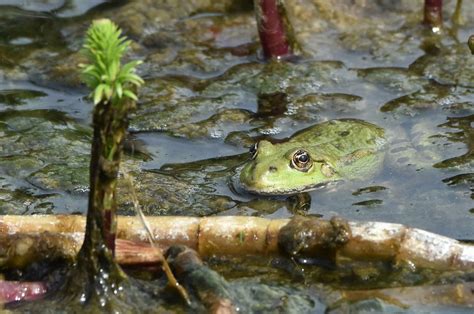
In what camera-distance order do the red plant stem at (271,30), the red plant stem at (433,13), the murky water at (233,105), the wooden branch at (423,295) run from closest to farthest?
the wooden branch at (423,295) → the murky water at (233,105) → the red plant stem at (271,30) → the red plant stem at (433,13)

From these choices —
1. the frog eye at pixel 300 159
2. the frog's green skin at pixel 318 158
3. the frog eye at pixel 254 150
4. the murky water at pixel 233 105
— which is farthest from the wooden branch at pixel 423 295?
the frog eye at pixel 254 150

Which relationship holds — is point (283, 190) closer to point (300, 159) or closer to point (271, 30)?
point (300, 159)

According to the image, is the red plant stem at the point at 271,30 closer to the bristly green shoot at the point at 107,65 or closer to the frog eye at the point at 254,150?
the frog eye at the point at 254,150

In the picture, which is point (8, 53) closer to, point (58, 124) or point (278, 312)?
point (58, 124)

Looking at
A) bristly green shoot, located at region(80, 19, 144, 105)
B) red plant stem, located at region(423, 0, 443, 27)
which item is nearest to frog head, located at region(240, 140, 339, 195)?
red plant stem, located at region(423, 0, 443, 27)

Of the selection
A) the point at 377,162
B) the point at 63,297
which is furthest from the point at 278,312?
the point at 377,162

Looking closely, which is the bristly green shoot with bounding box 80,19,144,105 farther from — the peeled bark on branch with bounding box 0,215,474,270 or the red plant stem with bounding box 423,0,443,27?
the red plant stem with bounding box 423,0,443,27

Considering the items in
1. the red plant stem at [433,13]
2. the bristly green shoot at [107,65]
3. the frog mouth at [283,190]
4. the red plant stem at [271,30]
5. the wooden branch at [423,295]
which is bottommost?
the wooden branch at [423,295]
